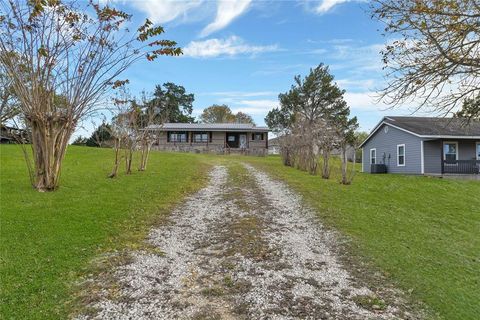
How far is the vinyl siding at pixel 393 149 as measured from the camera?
2105cm

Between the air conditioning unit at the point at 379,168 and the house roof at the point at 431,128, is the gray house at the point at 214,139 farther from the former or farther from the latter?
the house roof at the point at 431,128

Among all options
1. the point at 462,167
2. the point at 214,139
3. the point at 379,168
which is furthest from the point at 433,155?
the point at 214,139

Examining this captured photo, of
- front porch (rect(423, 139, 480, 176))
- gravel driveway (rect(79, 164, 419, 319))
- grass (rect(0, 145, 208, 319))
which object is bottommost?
gravel driveway (rect(79, 164, 419, 319))

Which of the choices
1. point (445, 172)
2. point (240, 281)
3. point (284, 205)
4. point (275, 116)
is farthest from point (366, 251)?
point (275, 116)

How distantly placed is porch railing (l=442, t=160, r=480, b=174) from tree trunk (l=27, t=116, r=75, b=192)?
64.6 ft

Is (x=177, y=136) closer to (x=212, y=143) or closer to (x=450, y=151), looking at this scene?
(x=212, y=143)

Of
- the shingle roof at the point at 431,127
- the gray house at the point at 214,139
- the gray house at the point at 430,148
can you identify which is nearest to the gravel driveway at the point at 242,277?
the gray house at the point at 430,148

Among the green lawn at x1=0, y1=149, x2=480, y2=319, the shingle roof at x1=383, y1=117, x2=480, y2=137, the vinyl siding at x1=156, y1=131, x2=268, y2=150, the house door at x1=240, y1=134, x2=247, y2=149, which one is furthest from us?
the house door at x1=240, y1=134, x2=247, y2=149

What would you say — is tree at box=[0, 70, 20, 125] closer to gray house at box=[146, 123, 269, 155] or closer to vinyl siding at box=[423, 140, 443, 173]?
gray house at box=[146, 123, 269, 155]

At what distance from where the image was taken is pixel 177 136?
38.6 metres

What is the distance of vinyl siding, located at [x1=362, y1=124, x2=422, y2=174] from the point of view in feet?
69.1

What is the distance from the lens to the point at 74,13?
9.07 meters

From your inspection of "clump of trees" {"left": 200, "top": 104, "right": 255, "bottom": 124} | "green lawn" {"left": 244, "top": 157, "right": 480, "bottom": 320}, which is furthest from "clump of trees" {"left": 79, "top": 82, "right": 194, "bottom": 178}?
"clump of trees" {"left": 200, "top": 104, "right": 255, "bottom": 124}

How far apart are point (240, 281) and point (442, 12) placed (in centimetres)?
517
